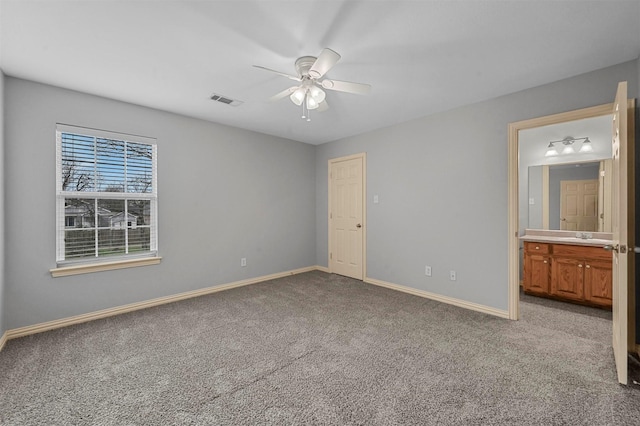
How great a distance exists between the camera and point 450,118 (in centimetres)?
357

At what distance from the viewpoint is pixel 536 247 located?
155 inches

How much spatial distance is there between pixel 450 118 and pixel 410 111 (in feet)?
1.66

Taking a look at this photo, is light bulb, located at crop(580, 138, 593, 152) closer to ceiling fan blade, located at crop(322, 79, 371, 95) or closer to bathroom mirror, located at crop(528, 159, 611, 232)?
bathroom mirror, located at crop(528, 159, 611, 232)

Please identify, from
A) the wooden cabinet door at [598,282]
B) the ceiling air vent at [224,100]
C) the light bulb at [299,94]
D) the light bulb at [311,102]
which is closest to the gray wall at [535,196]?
the wooden cabinet door at [598,282]

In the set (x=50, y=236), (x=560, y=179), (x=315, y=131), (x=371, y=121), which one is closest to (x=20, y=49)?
(x=50, y=236)

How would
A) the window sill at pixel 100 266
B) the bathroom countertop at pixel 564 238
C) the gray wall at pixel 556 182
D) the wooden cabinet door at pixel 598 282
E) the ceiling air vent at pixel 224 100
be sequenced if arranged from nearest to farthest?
the window sill at pixel 100 266, the ceiling air vent at pixel 224 100, the wooden cabinet door at pixel 598 282, the bathroom countertop at pixel 564 238, the gray wall at pixel 556 182

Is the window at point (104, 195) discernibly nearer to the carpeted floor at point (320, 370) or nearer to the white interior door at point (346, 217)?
the carpeted floor at point (320, 370)

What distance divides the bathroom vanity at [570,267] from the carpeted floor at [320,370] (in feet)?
0.97

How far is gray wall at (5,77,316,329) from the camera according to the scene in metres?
2.71

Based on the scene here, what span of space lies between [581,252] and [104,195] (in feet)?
19.0

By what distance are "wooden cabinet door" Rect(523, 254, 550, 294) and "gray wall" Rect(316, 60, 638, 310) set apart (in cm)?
122

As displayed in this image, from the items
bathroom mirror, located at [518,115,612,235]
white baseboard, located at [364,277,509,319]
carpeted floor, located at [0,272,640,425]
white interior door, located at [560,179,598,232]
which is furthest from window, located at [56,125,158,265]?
white interior door, located at [560,179,598,232]

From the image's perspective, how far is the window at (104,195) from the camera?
295cm

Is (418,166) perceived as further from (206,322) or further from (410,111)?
(206,322)
